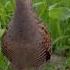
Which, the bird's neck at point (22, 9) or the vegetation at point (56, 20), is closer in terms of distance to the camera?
the bird's neck at point (22, 9)

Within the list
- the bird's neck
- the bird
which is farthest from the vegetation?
the bird's neck

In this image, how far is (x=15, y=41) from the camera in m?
3.49

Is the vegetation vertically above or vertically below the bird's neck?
below

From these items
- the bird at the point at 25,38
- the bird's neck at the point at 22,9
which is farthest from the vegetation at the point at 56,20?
the bird's neck at the point at 22,9

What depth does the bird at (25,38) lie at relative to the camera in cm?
347

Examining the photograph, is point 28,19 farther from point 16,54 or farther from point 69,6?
point 69,6

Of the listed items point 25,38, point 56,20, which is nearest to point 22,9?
point 25,38

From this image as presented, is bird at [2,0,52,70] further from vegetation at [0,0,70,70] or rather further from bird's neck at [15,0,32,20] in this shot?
vegetation at [0,0,70,70]

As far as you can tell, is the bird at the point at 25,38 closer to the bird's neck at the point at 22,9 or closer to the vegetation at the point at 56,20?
the bird's neck at the point at 22,9

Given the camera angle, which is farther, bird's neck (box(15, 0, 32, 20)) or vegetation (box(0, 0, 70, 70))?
vegetation (box(0, 0, 70, 70))

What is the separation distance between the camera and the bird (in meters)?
3.47

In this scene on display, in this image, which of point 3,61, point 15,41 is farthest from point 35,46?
point 3,61

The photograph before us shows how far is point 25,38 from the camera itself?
11.4 feet

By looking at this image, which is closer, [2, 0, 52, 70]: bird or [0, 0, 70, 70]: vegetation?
[2, 0, 52, 70]: bird
